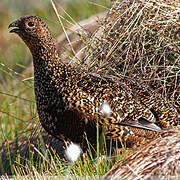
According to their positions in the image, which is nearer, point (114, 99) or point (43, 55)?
point (114, 99)

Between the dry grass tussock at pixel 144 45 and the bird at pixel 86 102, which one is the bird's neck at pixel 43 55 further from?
the dry grass tussock at pixel 144 45

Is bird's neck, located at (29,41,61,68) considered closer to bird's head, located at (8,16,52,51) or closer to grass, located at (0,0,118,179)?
bird's head, located at (8,16,52,51)

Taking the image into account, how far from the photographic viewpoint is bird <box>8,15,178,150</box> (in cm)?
374

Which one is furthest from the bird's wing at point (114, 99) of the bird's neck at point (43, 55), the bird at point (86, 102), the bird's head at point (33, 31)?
the bird's head at point (33, 31)

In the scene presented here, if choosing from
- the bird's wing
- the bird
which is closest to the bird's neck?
the bird

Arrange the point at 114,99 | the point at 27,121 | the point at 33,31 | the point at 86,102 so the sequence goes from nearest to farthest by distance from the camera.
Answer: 1. the point at 86,102
2. the point at 114,99
3. the point at 33,31
4. the point at 27,121

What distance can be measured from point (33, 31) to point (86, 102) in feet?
2.89

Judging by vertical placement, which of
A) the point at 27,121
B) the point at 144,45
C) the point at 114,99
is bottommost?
the point at 27,121

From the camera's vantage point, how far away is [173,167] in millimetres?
3004

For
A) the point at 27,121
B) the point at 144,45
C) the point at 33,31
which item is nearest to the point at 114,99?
the point at 144,45

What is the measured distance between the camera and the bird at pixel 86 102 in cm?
374

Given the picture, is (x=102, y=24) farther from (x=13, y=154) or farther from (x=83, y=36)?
(x=13, y=154)

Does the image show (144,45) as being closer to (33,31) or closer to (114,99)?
(114,99)

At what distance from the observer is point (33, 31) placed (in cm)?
405
